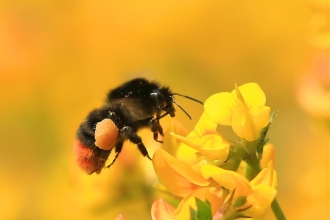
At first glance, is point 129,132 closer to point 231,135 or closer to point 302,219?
point 231,135

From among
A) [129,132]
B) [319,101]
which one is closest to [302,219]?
[319,101]

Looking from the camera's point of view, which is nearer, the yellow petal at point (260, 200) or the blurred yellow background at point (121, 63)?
the yellow petal at point (260, 200)

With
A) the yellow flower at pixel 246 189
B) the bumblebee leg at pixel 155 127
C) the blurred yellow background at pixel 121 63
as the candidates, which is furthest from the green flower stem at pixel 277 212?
the blurred yellow background at pixel 121 63

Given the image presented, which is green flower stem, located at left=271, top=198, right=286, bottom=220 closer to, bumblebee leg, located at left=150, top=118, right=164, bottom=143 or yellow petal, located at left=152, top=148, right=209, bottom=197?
yellow petal, located at left=152, top=148, right=209, bottom=197

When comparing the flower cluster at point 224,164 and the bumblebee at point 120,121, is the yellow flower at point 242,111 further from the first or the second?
the bumblebee at point 120,121

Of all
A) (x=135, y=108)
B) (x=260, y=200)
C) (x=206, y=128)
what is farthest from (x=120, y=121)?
→ (x=260, y=200)

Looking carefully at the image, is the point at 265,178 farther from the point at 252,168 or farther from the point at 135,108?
the point at 135,108
